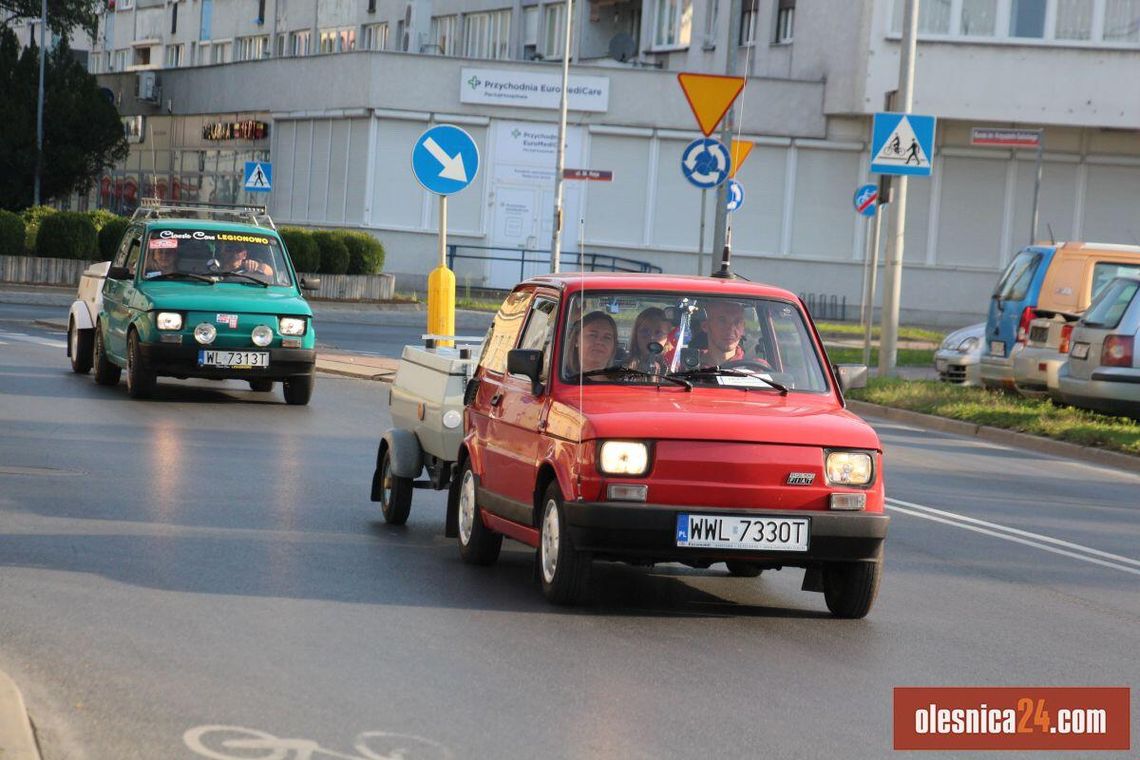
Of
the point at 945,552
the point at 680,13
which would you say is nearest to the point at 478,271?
the point at 680,13

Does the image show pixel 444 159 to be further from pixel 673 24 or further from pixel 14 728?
pixel 673 24

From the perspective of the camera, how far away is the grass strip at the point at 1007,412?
66.5 ft

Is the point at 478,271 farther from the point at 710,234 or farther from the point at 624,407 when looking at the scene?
the point at 624,407

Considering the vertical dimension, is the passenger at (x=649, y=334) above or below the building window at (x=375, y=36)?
below

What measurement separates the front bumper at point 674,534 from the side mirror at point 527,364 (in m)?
0.93

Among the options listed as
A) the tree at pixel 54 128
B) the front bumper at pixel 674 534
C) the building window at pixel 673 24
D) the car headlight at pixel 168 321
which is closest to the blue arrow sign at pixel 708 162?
the car headlight at pixel 168 321

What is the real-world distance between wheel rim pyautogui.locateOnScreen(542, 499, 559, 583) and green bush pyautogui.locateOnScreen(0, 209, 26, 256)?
33.6 m

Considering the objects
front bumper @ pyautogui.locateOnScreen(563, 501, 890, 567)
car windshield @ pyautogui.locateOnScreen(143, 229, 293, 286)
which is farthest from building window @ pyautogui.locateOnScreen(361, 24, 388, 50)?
front bumper @ pyautogui.locateOnScreen(563, 501, 890, 567)

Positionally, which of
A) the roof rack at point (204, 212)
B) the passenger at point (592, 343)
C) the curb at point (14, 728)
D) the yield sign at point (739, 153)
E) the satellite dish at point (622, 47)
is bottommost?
the curb at point (14, 728)

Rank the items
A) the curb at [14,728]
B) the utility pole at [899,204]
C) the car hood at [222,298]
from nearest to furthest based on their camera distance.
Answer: the curb at [14,728]
the car hood at [222,298]
the utility pole at [899,204]

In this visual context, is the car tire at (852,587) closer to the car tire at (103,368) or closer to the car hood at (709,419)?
the car hood at (709,419)

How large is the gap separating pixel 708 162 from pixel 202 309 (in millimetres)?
7341

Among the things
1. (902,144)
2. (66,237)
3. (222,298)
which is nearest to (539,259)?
(66,237)

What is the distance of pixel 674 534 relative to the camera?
29.1 feet
